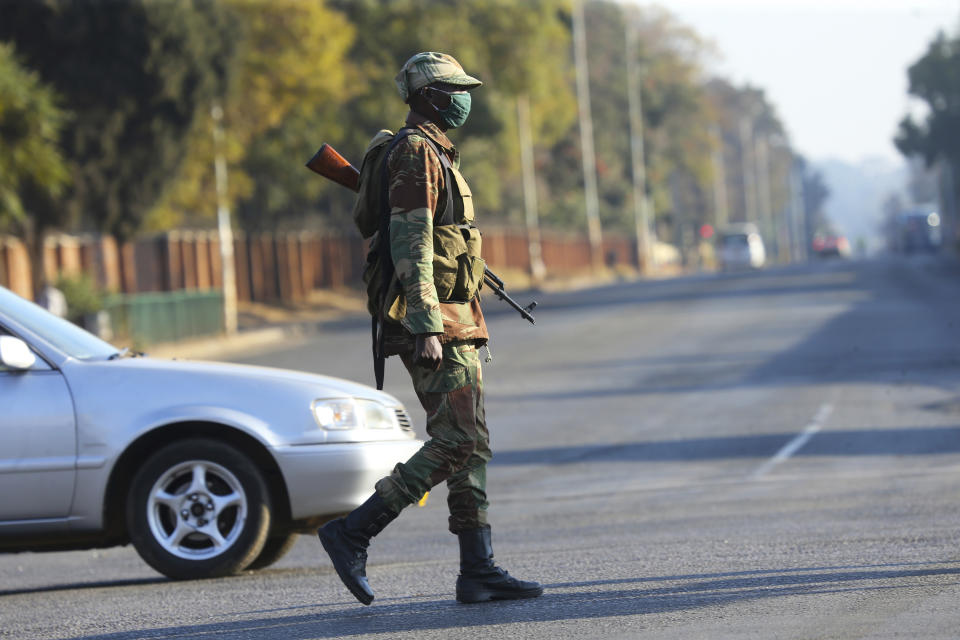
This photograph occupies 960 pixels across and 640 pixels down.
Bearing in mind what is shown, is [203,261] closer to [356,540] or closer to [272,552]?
[272,552]

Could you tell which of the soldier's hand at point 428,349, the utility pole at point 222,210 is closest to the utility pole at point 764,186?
the utility pole at point 222,210

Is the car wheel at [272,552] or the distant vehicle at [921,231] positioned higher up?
the distant vehicle at [921,231]

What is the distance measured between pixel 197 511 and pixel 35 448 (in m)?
0.77

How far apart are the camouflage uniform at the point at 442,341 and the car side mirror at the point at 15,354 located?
7.18 feet

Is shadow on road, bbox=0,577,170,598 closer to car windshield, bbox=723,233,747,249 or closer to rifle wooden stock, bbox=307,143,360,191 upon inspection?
rifle wooden stock, bbox=307,143,360,191

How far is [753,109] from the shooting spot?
146125 millimetres

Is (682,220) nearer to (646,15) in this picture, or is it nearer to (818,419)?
(646,15)

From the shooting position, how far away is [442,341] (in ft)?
19.0

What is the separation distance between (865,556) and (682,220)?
113205 mm

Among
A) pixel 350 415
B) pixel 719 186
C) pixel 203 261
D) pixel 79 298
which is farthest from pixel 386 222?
pixel 719 186

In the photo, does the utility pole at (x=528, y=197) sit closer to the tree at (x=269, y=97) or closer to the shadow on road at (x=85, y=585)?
the tree at (x=269, y=97)

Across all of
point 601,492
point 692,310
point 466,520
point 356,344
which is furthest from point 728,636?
point 692,310

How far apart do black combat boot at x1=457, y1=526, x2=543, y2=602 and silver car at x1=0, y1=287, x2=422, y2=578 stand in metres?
1.56

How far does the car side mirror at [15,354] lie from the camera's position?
720 centimetres
